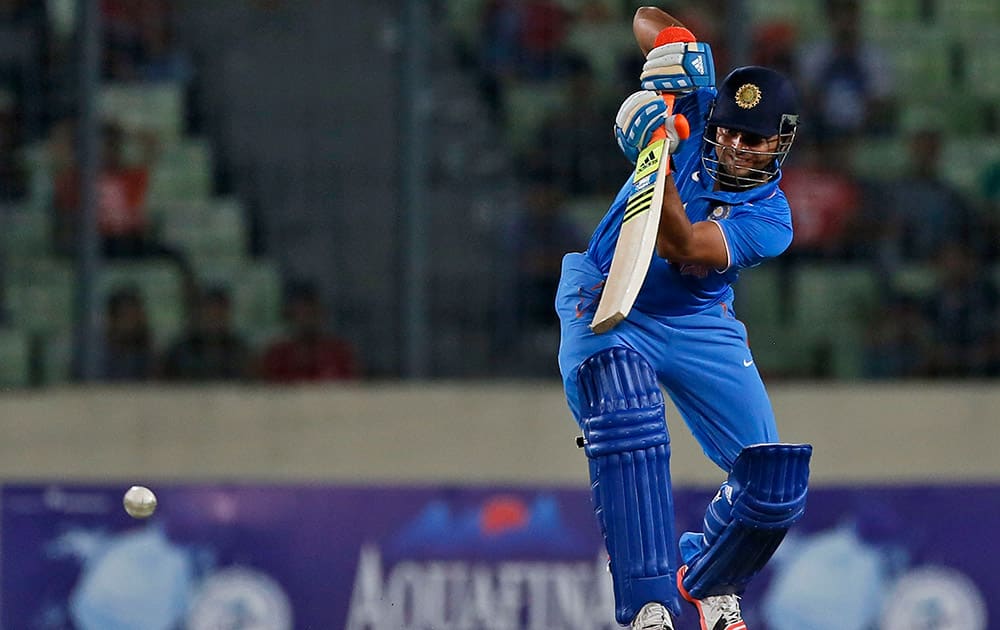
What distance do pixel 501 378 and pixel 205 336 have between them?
1.25 meters

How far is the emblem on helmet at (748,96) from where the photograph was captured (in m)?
5.48

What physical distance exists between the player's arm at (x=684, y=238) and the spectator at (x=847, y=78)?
354 cm

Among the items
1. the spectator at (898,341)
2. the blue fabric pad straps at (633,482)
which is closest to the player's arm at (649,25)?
the blue fabric pad straps at (633,482)

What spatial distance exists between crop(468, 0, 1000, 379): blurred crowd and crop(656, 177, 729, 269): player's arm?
306cm

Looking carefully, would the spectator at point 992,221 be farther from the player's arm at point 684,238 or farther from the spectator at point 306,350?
the player's arm at point 684,238

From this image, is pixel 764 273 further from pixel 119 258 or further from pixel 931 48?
pixel 119 258

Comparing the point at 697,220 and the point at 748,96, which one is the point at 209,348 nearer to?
the point at 697,220

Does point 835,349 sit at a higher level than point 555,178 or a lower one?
lower

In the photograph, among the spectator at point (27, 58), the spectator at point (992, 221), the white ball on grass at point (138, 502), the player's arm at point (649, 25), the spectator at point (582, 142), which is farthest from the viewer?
the spectator at point (992, 221)

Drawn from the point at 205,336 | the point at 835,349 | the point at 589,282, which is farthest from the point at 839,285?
the point at 589,282

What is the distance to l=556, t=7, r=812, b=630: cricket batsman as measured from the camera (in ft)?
17.5

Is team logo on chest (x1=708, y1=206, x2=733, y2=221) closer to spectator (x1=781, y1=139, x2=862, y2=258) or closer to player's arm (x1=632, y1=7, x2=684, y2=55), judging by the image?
player's arm (x1=632, y1=7, x2=684, y2=55)

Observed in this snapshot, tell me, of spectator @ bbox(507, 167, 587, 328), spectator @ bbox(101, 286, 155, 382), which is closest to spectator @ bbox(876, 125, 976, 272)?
spectator @ bbox(507, 167, 587, 328)

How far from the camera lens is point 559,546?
26.6 ft
